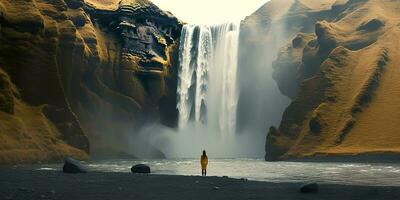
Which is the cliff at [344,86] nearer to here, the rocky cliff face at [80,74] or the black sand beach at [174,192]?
the rocky cliff face at [80,74]

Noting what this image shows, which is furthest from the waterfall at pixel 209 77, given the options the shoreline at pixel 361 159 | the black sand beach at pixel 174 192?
the black sand beach at pixel 174 192

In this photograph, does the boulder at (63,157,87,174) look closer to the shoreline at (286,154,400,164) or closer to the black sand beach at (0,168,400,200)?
the black sand beach at (0,168,400,200)

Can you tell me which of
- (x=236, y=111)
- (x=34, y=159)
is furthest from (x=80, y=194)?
(x=236, y=111)

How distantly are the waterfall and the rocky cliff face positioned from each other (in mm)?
3690

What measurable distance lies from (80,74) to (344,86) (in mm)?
53059

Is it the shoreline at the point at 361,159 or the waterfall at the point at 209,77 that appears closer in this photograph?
the shoreline at the point at 361,159

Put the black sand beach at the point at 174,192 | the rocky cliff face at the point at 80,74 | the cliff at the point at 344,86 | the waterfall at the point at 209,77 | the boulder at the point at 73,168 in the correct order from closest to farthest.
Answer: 1. the black sand beach at the point at 174,192
2. the boulder at the point at 73,168
3. the rocky cliff face at the point at 80,74
4. the cliff at the point at 344,86
5. the waterfall at the point at 209,77

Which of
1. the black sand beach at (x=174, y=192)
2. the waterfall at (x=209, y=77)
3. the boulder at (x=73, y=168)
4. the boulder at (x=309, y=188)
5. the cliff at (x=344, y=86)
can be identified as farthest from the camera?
the waterfall at (x=209, y=77)

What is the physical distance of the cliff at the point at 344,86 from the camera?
3295 inches

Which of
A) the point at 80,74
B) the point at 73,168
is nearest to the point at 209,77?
the point at 80,74

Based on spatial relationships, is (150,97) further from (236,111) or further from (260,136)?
(260,136)

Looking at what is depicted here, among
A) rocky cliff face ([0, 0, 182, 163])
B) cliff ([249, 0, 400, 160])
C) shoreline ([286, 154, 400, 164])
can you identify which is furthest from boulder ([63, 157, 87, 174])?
cliff ([249, 0, 400, 160])

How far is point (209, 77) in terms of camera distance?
12081 centimetres

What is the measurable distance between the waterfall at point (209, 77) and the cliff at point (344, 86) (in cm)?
1204
